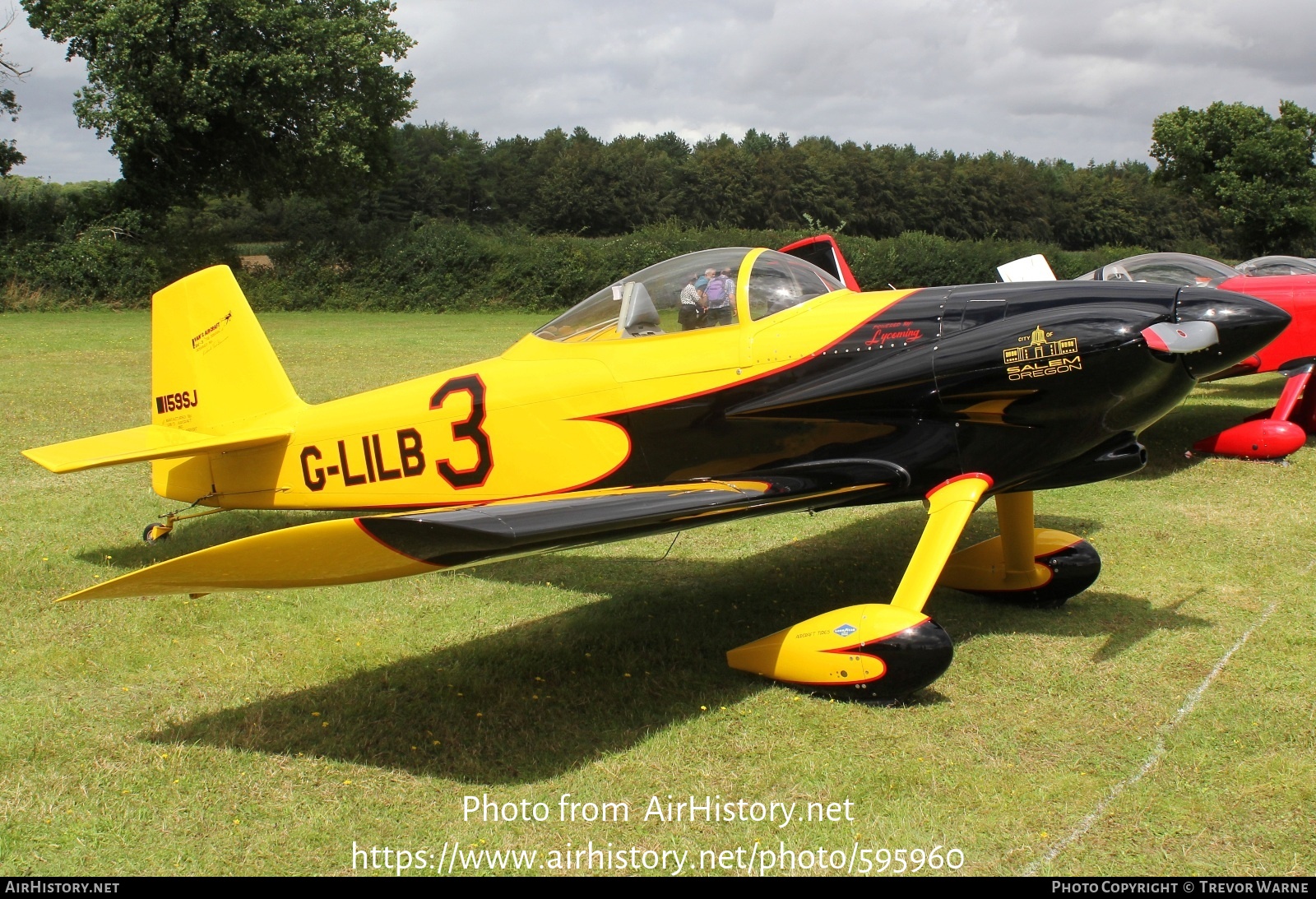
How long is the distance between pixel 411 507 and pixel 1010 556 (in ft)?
11.8

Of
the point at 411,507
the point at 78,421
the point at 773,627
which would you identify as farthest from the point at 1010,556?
the point at 78,421

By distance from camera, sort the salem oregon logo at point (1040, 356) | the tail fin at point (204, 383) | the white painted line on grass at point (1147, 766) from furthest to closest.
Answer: the tail fin at point (204, 383) → the salem oregon logo at point (1040, 356) → the white painted line on grass at point (1147, 766)

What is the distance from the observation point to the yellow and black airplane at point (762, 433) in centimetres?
443

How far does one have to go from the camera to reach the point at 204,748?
420cm

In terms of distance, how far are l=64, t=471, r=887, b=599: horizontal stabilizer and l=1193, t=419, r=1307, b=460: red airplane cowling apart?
23.0 feet

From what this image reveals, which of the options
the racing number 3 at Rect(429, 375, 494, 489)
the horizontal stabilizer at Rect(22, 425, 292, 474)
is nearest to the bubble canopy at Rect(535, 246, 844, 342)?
the racing number 3 at Rect(429, 375, 494, 489)

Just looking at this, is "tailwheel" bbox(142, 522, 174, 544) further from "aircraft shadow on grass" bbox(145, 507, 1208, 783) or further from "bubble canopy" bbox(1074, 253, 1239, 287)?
"bubble canopy" bbox(1074, 253, 1239, 287)

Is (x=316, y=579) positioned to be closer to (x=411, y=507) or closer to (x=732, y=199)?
(x=411, y=507)

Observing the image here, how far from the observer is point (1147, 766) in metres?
3.92

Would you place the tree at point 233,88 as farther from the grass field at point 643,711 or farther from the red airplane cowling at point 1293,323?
the red airplane cowling at point 1293,323

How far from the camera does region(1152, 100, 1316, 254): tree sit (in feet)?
91.9

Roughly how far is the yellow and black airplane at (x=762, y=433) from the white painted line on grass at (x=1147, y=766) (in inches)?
34.1

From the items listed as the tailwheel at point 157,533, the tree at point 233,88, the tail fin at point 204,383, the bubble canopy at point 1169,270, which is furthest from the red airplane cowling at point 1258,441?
the tree at point 233,88

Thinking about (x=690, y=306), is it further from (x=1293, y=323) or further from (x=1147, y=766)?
(x=1293, y=323)
